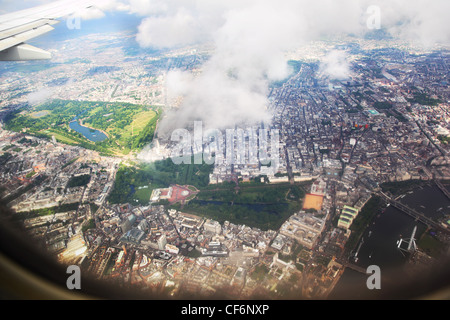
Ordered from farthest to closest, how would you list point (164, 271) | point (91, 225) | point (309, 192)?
point (309, 192) → point (91, 225) → point (164, 271)

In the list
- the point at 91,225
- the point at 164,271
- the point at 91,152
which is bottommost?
the point at 91,152

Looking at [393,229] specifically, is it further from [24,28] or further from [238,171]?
[24,28]

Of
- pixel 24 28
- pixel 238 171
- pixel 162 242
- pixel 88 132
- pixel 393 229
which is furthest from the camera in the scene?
pixel 88 132

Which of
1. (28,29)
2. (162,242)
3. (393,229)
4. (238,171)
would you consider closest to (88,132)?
(238,171)

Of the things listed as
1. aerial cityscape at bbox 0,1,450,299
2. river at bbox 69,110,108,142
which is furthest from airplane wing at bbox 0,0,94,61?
river at bbox 69,110,108,142

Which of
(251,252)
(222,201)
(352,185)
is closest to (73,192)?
(222,201)

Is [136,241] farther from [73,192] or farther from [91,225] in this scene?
→ [73,192]

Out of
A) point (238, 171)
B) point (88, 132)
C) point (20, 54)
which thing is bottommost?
point (88, 132)
